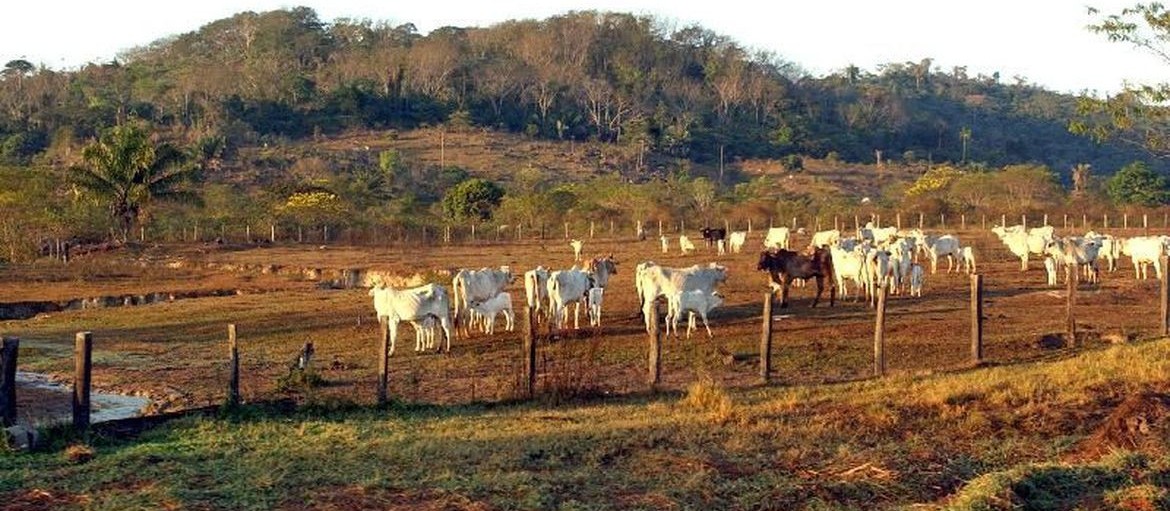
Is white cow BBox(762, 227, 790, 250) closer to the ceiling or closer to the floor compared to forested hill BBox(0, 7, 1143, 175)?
closer to the floor

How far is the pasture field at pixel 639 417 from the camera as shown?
10422 mm

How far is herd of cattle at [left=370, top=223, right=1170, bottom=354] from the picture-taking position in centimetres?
2208

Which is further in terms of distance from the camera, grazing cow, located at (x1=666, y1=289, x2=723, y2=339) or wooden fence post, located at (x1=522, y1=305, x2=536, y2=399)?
grazing cow, located at (x1=666, y1=289, x2=723, y2=339)

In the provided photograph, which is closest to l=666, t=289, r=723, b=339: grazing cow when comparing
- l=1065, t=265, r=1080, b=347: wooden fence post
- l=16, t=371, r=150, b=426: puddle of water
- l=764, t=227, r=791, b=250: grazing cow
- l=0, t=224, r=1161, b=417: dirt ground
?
l=0, t=224, r=1161, b=417: dirt ground

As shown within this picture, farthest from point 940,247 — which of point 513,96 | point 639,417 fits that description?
point 513,96

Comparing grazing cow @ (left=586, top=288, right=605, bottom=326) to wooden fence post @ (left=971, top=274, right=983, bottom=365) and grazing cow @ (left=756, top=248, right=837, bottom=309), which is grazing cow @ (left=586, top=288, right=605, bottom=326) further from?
wooden fence post @ (left=971, top=274, right=983, bottom=365)

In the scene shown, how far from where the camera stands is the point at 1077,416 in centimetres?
1346

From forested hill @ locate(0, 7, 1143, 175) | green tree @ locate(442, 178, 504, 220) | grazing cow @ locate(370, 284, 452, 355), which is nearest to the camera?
grazing cow @ locate(370, 284, 452, 355)

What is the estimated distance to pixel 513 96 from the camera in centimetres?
11244

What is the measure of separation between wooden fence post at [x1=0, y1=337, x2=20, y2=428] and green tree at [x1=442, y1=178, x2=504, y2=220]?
169 ft

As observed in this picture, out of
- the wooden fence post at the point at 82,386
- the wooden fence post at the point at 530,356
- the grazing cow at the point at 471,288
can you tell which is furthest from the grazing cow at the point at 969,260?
the wooden fence post at the point at 82,386

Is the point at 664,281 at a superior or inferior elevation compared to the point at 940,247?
inferior

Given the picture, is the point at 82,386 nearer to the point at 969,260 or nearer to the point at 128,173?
the point at 969,260

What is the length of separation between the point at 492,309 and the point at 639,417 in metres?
9.90
